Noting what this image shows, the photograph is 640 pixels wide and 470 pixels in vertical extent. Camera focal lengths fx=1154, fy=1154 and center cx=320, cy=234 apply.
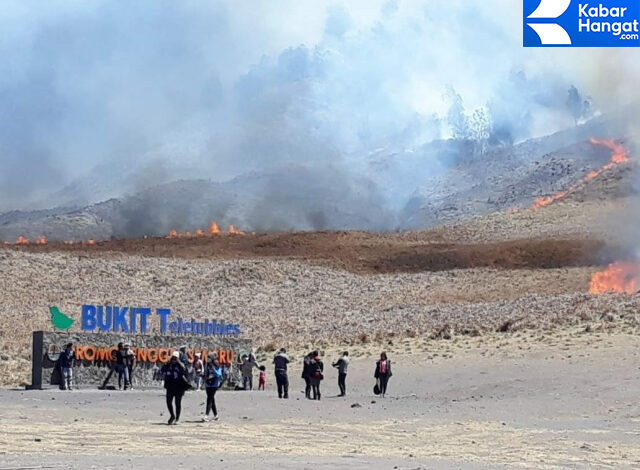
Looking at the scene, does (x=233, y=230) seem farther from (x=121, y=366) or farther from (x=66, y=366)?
(x=66, y=366)

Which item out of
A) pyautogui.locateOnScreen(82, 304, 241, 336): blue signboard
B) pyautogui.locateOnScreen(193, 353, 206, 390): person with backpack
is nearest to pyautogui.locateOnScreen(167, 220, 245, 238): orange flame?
pyautogui.locateOnScreen(82, 304, 241, 336): blue signboard

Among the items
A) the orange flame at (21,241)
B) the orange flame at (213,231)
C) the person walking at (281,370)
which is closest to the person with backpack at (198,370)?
the person walking at (281,370)

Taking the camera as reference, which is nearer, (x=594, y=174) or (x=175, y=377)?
(x=175, y=377)

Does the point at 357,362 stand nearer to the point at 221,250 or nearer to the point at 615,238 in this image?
the point at 615,238

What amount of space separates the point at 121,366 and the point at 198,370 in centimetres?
254

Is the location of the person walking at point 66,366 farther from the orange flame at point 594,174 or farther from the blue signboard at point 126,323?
the orange flame at point 594,174

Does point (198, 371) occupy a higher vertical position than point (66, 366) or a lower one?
lower

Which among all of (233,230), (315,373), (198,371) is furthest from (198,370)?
(233,230)

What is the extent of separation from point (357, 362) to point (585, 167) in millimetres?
91361

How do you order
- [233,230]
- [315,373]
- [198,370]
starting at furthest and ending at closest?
[233,230] → [198,370] → [315,373]

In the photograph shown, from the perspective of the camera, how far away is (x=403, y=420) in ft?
94.3

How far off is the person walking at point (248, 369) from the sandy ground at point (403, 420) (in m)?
1.50

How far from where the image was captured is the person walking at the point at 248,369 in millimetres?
39969

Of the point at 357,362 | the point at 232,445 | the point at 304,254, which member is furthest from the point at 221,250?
the point at 232,445
